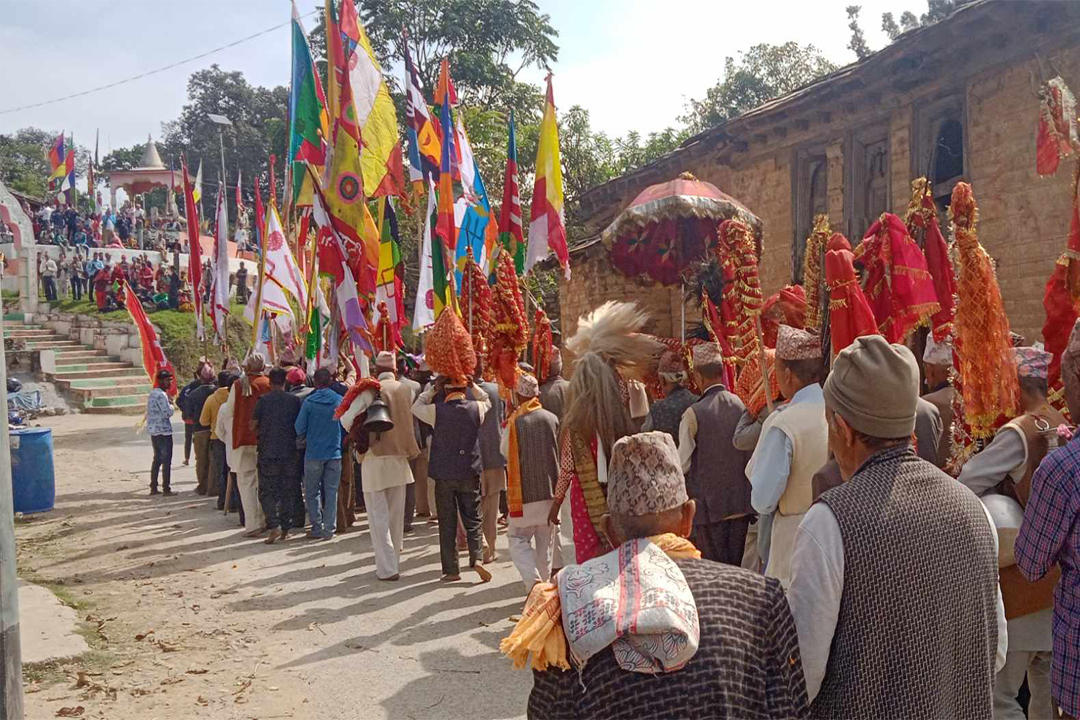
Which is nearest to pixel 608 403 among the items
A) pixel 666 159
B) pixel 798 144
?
pixel 798 144

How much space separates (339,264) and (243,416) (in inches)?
88.9

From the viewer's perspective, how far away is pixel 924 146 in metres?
11.4

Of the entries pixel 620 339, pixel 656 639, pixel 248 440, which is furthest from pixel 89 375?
pixel 656 639

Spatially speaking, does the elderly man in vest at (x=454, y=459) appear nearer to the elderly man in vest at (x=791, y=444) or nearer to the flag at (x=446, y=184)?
the flag at (x=446, y=184)

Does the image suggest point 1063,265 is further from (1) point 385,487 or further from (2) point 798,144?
(2) point 798,144

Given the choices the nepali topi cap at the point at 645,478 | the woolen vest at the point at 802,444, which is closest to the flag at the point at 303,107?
the woolen vest at the point at 802,444

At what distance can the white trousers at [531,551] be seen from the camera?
22.7 feet

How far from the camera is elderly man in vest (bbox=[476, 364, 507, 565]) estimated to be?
324 inches

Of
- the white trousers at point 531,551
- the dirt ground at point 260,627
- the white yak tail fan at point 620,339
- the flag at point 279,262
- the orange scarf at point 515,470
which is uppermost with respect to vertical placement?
the flag at point 279,262

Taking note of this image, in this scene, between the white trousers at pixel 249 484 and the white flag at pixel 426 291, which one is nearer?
the white trousers at pixel 249 484

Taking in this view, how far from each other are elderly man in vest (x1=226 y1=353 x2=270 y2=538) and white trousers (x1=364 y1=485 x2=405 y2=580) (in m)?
2.97

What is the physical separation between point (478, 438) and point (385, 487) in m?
1.19

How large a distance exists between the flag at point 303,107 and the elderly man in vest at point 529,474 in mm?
6153

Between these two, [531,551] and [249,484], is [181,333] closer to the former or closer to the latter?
[249,484]
